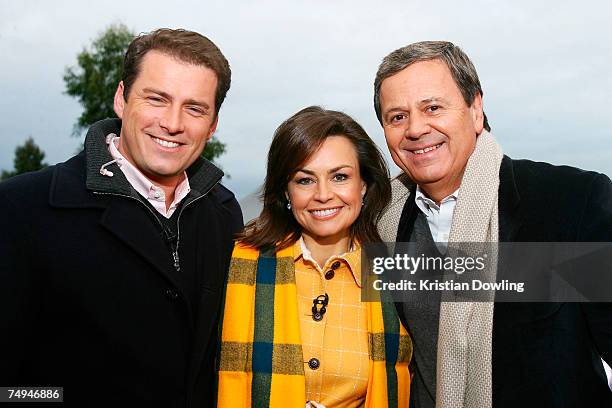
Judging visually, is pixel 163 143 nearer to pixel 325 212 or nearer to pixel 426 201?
pixel 325 212

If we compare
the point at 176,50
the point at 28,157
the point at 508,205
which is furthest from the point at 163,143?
the point at 28,157

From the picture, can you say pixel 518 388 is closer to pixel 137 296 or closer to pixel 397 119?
pixel 397 119

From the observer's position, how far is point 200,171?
10.7 feet

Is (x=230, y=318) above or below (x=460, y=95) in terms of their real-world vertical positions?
below

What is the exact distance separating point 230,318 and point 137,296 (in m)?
0.53

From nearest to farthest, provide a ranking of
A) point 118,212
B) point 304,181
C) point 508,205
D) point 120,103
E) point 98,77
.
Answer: point 118,212
point 508,205
point 120,103
point 304,181
point 98,77

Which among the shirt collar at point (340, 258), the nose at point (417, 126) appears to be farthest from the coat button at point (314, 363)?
the nose at point (417, 126)

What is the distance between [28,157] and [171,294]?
5934cm

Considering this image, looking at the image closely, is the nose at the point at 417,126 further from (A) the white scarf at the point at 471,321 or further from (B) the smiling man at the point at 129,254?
(B) the smiling man at the point at 129,254

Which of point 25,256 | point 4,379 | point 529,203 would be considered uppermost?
point 529,203

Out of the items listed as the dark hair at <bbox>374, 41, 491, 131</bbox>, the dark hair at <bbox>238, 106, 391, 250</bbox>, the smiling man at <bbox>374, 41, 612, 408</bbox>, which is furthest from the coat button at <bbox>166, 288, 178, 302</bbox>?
the dark hair at <bbox>374, 41, 491, 131</bbox>

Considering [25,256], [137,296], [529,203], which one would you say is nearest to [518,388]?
[529,203]

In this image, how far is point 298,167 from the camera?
300 cm

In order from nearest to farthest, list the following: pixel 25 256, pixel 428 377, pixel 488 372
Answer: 1. pixel 25 256
2. pixel 488 372
3. pixel 428 377
